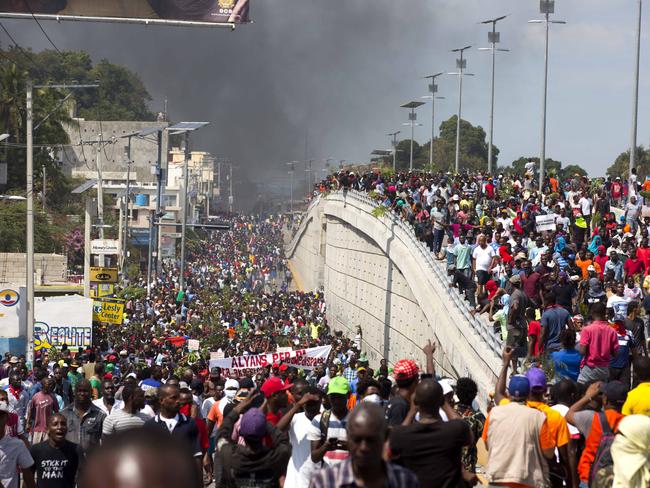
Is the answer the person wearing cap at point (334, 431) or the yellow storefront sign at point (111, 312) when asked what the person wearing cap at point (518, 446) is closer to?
the person wearing cap at point (334, 431)

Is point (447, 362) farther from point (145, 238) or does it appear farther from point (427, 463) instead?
point (145, 238)

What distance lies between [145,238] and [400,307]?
190ft

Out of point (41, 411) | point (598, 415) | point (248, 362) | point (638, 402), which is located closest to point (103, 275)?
point (248, 362)

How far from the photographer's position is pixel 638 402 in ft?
26.3

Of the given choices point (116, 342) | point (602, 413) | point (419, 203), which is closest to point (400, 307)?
point (419, 203)

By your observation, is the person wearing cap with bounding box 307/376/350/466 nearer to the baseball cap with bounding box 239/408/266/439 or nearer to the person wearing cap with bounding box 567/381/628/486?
the baseball cap with bounding box 239/408/266/439

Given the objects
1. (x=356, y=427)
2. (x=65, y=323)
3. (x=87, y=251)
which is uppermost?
(x=356, y=427)

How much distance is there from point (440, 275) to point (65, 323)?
9094 millimetres

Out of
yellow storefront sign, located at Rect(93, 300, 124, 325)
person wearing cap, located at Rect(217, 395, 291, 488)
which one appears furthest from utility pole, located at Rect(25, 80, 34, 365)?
person wearing cap, located at Rect(217, 395, 291, 488)

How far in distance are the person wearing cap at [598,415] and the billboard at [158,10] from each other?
25477 millimetres

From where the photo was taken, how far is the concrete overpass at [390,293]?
26.0 m

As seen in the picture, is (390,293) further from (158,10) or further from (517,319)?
(517,319)

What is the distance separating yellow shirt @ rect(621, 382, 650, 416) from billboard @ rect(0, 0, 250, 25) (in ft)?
84.4

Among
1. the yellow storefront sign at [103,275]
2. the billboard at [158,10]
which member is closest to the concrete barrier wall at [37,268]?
the yellow storefront sign at [103,275]
